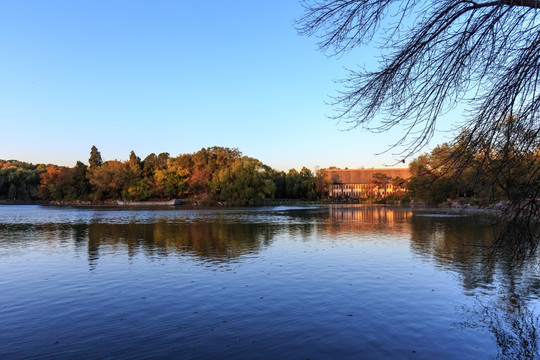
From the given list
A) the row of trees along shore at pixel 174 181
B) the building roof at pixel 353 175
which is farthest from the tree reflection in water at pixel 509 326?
the building roof at pixel 353 175

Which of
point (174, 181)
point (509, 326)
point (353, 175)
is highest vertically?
point (353, 175)

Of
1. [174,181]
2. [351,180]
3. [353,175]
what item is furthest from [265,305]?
[353,175]

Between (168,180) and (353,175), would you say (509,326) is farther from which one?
(353,175)

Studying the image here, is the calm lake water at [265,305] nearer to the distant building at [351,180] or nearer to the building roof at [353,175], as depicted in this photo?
the distant building at [351,180]

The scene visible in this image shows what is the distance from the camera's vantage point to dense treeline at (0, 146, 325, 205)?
80.8 metres

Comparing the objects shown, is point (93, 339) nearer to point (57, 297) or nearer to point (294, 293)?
point (57, 297)

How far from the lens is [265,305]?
360 inches

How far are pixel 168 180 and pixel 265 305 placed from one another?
86.2 metres

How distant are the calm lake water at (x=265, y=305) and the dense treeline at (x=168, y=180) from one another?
2499 inches

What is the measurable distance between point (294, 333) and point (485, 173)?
181 inches

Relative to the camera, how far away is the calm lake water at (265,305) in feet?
21.9

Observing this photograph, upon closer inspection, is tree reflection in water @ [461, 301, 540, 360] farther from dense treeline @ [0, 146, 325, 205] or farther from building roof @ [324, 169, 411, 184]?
building roof @ [324, 169, 411, 184]

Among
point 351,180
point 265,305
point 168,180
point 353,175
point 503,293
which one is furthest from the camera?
→ point 353,175

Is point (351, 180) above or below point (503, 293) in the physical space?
above
